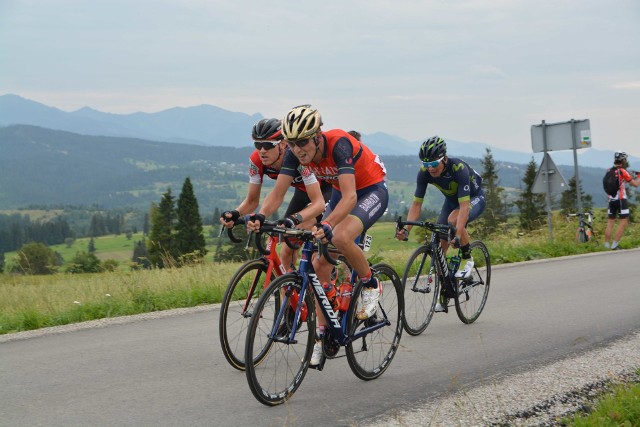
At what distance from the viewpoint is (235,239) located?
5828 millimetres

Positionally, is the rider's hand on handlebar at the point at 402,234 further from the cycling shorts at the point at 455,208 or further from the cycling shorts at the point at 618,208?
the cycling shorts at the point at 618,208

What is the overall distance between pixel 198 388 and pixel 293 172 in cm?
191

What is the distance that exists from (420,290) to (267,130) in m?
2.95

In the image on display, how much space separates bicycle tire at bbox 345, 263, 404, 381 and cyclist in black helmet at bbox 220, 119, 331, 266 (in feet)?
2.60

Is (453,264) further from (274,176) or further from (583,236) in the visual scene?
(583,236)

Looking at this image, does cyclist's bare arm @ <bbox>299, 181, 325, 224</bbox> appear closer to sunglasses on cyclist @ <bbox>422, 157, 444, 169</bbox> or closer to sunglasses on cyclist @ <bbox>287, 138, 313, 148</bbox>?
sunglasses on cyclist @ <bbox>287, 138, 313, 148</bbox>

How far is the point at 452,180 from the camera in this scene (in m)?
8.37

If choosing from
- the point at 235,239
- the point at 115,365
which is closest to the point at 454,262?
the point at 235,239

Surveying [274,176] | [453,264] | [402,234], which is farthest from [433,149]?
[274,176]

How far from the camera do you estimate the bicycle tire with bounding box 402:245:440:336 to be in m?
7.93

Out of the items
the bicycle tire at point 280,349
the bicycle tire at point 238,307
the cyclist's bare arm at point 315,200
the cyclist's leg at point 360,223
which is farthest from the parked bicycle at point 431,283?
the bicycle tire at point 280,349

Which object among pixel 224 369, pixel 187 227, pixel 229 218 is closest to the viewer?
pixel 229 218

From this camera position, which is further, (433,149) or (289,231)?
(433,149)

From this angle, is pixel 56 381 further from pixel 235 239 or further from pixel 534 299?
pixel 534 299
